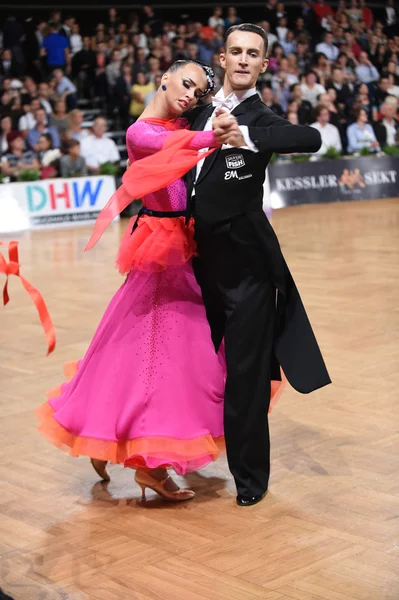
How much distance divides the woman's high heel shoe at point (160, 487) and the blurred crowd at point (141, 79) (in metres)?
8.97

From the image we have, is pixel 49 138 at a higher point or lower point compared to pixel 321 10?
lower

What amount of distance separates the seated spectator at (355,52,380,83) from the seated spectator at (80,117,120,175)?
5.72 m

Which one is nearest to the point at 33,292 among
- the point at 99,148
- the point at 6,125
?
the point at 6,125

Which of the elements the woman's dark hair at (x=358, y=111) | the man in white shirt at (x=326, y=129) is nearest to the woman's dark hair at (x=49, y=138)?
the man in white shirt at (x=326, y=129)

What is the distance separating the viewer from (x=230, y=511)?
3639mm

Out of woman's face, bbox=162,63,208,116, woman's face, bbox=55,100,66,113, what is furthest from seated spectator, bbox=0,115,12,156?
woman's face, bbox=162,63,208,116

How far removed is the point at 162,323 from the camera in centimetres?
372

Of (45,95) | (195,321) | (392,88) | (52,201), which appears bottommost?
(52,201)

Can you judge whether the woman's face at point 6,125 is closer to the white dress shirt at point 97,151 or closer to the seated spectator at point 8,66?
the white dress shirt at point 97,151

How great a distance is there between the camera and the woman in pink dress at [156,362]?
3.62 meters

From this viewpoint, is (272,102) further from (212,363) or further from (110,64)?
(212,363)

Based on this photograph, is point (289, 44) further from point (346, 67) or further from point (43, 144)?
point (43, 144)

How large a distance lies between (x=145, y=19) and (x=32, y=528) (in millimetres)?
14432

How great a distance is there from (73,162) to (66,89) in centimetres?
181
